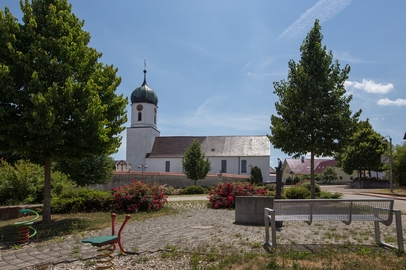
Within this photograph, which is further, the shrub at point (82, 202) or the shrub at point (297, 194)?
the shrub at point (297, 194)

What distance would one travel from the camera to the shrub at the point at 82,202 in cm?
1355

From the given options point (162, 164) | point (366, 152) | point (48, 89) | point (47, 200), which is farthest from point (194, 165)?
point (48, 89)

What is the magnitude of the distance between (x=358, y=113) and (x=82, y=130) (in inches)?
501

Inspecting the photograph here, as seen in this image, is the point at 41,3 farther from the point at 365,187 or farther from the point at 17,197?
the point at 365,187

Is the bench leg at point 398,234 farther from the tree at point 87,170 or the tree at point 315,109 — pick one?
the tree at point 87,170

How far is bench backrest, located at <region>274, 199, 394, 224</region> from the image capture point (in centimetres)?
716

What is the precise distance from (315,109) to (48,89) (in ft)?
38.7

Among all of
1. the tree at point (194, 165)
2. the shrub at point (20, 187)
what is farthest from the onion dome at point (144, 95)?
the shrub at point (20, 187)

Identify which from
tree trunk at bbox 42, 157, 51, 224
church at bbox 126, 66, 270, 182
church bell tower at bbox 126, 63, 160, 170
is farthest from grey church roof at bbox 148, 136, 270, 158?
tree trunk at bbox 42, 157, 51, 224

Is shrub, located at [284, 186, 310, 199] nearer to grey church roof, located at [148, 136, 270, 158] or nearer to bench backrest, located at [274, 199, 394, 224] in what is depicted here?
A: bench backrest, located at [274, 199, 394, 224]

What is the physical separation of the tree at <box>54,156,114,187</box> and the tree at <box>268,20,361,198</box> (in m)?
20.8

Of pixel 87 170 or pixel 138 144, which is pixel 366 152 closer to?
pixel 138 144

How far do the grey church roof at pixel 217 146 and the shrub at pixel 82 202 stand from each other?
42.8 meters

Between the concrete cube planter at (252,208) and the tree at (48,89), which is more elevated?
the tree at (48,89)
